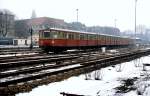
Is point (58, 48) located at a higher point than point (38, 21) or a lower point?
lower

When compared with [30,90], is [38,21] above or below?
above

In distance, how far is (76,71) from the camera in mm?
15445

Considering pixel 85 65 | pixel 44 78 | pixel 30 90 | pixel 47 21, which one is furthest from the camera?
pixel 47 21

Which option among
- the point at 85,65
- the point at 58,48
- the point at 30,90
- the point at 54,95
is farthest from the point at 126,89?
the point at 58,48

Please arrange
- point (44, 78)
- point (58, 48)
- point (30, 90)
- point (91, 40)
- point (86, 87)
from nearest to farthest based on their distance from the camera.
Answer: point (30, 90)
point (86, 87)
point (44, 78)
point (58, 48)
point (91, 40)

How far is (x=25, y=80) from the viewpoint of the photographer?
11625mm

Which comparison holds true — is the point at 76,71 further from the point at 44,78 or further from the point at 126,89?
the point at 126,89

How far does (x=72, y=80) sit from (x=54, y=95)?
11.7 feet

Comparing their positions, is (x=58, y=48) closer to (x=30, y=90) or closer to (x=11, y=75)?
(x=11, y=75)

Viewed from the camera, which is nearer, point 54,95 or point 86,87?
point 54,95

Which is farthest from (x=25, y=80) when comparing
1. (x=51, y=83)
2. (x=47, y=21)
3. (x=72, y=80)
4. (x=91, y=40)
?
(x=47, y=21)

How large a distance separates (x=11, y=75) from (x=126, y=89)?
5345 mm

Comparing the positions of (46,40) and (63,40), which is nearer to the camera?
(46,40)

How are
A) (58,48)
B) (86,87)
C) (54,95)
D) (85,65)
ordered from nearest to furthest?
(54,95), (86,87), (85,65), (58,48)
